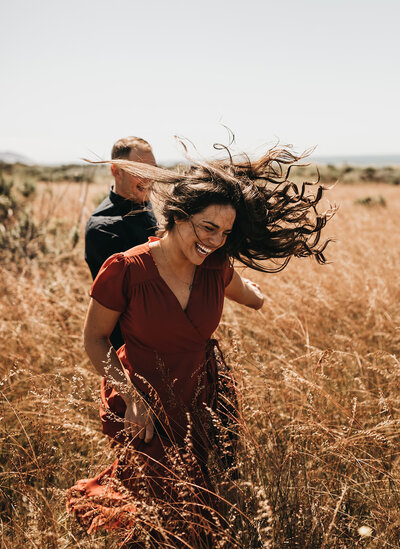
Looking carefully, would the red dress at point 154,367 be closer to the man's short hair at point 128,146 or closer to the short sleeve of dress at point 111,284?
the short sleeve of dress at point 111,284

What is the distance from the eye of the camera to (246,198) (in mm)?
2082

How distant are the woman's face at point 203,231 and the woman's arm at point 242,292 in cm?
40

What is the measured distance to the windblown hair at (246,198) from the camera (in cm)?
196

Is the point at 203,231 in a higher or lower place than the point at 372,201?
higher

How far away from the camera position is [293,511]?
1956mm

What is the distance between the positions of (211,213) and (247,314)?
228 cm

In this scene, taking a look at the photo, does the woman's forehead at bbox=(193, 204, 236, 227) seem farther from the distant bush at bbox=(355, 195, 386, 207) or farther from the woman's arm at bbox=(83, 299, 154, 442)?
the distant bush at bbox=(355, 195, 386, 207)

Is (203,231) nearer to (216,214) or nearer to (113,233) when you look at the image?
(216,214)

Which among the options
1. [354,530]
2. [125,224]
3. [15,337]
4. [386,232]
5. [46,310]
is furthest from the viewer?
[386,232]

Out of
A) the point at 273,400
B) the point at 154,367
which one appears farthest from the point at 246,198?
the point at 273,400

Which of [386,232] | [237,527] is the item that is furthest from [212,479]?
[386,232]

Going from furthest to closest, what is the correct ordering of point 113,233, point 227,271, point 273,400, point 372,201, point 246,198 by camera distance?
point 372,201, point 273,400, point 113,233, point 227,271, point 246,198

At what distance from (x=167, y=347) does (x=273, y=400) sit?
124cm

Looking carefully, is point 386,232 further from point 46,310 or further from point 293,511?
A: point 293,511
